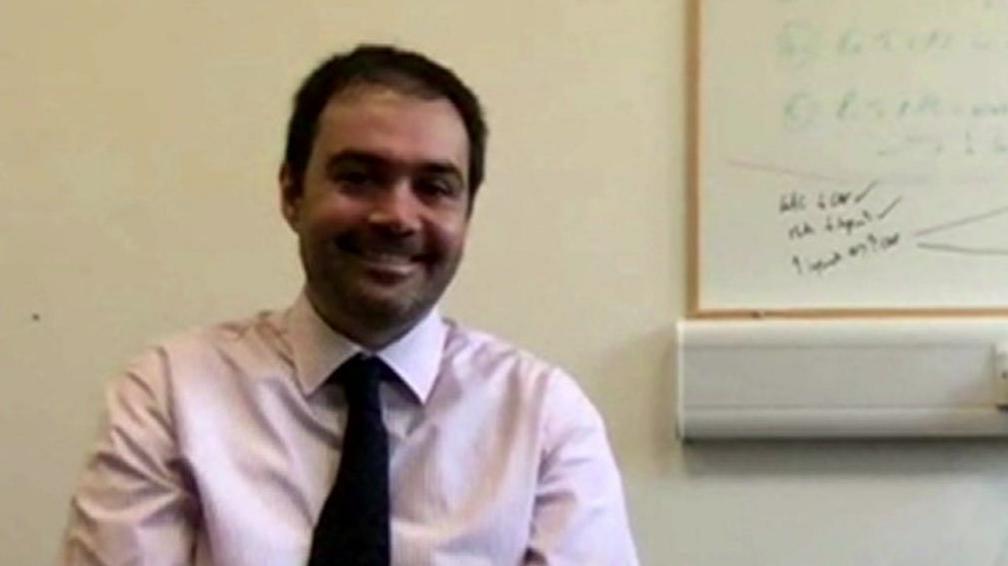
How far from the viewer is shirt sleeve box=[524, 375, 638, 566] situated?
5.26 feet

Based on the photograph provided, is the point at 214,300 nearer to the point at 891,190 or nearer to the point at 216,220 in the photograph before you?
the point at 216,220

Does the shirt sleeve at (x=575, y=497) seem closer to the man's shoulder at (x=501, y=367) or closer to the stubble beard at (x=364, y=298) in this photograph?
the man's shoulder at (x=501, y=367)

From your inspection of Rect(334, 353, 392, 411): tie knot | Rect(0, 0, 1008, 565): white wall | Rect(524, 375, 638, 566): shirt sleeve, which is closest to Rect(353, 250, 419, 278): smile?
Rect(334, 353, 392, 411): tie knot

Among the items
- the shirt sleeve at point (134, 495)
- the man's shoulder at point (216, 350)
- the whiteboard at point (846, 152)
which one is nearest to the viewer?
the shirt sleeve at point (134, 495)

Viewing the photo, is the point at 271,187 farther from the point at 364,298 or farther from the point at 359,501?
the point at 359,501

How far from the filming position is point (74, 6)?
2.24 m

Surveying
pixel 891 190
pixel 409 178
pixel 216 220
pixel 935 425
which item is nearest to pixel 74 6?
pixel 216 220

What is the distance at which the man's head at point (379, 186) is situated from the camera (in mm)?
1608

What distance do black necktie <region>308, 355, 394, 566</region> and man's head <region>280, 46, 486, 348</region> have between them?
0.10 meters

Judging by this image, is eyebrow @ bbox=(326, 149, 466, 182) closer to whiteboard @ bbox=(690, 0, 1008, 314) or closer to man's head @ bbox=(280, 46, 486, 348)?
man's head @ bbox=(280, 46, 486, 348)

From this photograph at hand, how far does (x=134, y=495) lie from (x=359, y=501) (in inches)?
8.7

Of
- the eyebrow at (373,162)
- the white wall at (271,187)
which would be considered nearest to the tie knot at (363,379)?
the eyebrow at (373,162)

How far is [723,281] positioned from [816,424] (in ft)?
0.78

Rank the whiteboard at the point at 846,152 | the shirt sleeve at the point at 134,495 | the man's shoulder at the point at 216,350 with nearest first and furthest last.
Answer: the shirt sleeve at the point at 134,495
the man's shoulder at the point at 216,350
the whiteboard at the point at 846,152
